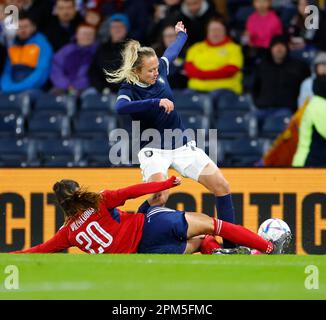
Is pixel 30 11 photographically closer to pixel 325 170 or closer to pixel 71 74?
pixel 71 74

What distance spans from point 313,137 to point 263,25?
2.18 m

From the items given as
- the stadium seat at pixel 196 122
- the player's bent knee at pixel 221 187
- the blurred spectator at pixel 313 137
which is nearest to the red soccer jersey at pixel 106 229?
the player's bent knee at pixel 221 187

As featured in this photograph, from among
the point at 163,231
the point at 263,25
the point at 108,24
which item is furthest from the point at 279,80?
the point at 163,231

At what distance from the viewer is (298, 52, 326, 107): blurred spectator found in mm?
13195

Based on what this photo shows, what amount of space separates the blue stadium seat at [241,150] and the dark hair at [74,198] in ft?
12.4

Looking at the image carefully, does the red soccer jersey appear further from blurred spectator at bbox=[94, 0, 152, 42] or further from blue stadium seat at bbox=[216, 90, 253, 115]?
blurred spectator at bbox=[94, 0, 152, 42]

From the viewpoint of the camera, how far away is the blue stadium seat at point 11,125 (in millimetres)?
13992

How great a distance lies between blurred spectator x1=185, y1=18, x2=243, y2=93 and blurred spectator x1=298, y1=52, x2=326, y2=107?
0.72 m

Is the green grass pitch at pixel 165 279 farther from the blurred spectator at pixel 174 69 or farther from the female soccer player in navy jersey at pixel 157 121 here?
the blurred spectator at pixel 174 69

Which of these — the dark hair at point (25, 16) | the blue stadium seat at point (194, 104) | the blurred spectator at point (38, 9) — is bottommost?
the blue stadium seat at point (194, 104)

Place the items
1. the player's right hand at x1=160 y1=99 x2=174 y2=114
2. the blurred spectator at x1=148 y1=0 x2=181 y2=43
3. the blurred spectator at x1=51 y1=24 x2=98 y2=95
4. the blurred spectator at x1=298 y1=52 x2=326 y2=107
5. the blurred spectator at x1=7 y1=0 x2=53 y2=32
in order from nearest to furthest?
the player's right hand at x1=160 y1=99 x2=174 y2=114
the blurred spectator at x1=298 y1=52 x2=326 y2=107
the blurred spectator at x1=148 y1=0 x2=181 y2=43
the blurred spectator at x1=51 y1=24 x2=98 y2=95
the blurred spectator at x1=7 y1=0 x2=53 y2=32

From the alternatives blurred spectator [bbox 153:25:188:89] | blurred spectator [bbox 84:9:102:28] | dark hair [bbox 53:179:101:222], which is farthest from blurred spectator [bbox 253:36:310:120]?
dark hair [bbox 53:179:101:222]

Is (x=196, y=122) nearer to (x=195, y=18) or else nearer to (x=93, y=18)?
(x=195, y=18)

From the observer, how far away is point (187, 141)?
10.4m
